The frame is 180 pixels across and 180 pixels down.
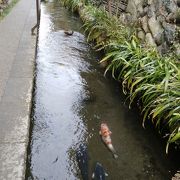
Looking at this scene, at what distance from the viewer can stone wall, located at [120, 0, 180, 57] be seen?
6.02m

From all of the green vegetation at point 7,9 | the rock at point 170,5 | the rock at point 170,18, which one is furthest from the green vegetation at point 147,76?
the green vegetation at point 7,9

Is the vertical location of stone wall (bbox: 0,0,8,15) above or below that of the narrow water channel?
below

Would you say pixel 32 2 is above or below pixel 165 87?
below

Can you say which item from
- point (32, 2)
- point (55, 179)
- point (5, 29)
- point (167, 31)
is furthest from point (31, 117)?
point (32, 2)

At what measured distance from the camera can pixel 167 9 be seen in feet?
21.1

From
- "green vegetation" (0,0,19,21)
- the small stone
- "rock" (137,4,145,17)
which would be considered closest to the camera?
the small stone

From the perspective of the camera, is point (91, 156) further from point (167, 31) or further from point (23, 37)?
point (23, 37)

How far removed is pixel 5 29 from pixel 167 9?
16.9 feet

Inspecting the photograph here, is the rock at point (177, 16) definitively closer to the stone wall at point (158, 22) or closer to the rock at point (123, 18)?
the stone wall at point (158, 22)

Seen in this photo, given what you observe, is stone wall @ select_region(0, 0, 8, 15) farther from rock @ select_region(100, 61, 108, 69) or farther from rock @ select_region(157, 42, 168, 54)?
rock @ select_region(157, 42, 168, 54)

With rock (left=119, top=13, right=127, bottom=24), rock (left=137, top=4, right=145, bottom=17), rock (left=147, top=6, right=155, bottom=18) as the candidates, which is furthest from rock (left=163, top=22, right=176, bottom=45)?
rock (left=119, top=13, right=127, bottom=24)

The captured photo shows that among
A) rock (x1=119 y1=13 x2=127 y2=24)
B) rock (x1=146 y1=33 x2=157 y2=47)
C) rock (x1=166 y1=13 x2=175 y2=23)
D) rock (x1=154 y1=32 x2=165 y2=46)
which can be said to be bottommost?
rock (x1=119 y1=13 x2=127 y2=24)

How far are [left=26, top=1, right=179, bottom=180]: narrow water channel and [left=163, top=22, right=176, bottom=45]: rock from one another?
1.39m

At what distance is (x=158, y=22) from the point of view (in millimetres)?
6707
